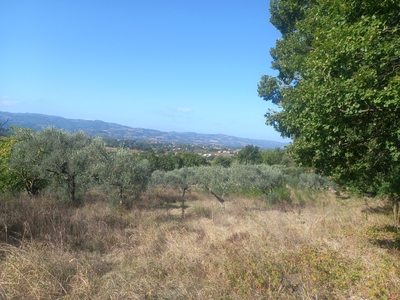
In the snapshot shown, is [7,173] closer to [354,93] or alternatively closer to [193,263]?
[193,263]

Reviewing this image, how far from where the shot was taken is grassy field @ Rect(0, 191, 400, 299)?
348 cm

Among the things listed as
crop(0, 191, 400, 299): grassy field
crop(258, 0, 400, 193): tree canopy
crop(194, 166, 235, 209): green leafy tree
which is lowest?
crop(194, 166, 235, 209): green leafy tree

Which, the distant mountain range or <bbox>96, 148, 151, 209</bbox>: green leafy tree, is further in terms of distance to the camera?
the distant mountain range

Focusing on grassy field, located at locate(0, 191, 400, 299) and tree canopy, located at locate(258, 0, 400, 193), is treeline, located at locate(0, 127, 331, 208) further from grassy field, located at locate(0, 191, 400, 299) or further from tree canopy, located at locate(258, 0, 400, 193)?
tree canopy, located at locate(258, 0, 400, 193)

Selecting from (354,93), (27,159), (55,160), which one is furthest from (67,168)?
(354,93)

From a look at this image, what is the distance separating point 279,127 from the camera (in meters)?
10.5

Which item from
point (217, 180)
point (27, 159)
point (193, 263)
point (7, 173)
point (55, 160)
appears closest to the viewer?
point (193, 263)

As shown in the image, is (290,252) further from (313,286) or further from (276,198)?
(276,198)

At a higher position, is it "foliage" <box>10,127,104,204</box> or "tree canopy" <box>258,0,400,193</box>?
"tree canopy" <box>258,0,400,193</box>

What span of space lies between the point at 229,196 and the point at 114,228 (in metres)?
12.1

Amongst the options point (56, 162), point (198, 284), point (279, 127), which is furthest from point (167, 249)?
point (56, 162)

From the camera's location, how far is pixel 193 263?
4.62m

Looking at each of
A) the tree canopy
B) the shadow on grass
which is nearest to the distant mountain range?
the tree canopy

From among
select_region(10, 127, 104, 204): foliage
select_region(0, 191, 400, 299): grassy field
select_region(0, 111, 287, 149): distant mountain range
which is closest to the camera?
select_region(0, 191, 400, 299): grassy field
